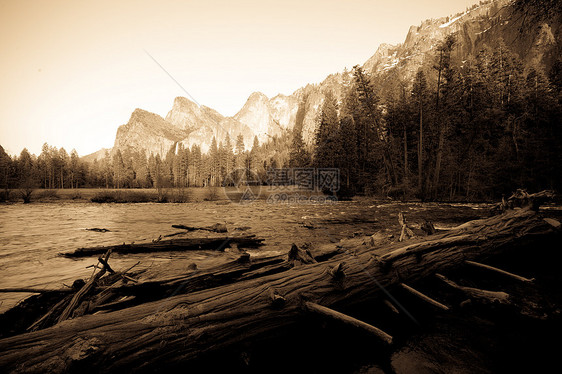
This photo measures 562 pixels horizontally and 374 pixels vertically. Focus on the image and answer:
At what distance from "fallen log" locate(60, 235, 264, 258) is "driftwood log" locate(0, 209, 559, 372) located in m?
6.18

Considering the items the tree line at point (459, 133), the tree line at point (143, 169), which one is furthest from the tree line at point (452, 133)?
the tree line at point (143, 169)

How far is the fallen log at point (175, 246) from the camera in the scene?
8.15 m

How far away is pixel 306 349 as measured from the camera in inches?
113

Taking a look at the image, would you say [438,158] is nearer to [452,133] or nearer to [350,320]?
[452,133]

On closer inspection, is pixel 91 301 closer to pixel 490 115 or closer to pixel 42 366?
pixel 42 366

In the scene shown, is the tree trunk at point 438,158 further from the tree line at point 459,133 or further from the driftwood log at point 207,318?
the driftwood log at point 207,318

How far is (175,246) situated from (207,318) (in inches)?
279

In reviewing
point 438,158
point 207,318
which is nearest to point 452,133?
point 438,158

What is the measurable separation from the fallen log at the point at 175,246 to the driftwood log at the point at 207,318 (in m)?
6.18

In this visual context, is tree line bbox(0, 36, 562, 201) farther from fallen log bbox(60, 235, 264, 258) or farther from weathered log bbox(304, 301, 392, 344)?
weathered log bbox(304, 301, 392, 344)

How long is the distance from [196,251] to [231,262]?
223 inches

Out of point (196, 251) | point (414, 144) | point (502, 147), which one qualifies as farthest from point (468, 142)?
point (196, 251)

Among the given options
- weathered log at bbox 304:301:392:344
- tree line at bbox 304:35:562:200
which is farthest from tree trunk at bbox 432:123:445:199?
weathered log at bbox 304:301:392:344

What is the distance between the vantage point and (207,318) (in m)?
2.24
